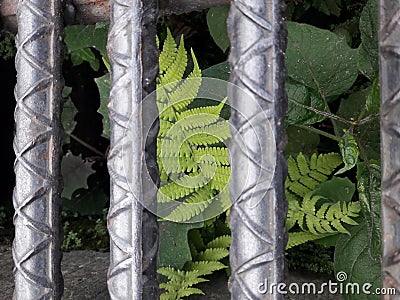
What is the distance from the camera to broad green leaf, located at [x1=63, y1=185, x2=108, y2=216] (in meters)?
0.89

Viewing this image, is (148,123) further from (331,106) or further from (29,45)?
(331,106)

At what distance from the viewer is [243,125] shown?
428mm

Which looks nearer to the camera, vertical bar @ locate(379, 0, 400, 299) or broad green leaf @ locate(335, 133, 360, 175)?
vertical bar @ locate(379, 0, 400, 299)

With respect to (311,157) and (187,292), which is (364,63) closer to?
(311,157)

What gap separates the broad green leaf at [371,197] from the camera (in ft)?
1.78

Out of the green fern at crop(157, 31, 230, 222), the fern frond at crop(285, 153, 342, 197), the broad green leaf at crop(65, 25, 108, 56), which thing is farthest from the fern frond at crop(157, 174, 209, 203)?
the broad green leaf at crop(65, 25, 108, 56)

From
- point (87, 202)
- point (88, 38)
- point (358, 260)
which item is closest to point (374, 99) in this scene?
point (358, 260)

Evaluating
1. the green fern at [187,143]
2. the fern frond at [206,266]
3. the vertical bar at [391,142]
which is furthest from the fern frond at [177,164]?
the vertical bar at [391,142]

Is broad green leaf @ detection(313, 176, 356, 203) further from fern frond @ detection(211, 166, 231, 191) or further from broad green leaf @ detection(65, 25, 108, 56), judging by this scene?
broad green leaf @ detection(65, 25, 108, 56)

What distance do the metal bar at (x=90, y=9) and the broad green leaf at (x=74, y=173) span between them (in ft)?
1.12

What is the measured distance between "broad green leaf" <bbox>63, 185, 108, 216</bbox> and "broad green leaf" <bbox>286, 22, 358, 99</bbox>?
1.30ft

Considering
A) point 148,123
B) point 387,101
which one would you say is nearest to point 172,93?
point 148,123

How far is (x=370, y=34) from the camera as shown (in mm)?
582

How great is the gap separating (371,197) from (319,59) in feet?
0.49
